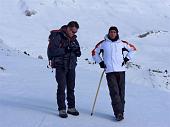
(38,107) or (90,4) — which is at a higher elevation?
(90,4)

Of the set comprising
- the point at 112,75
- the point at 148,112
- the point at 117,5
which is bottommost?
the point at 148,112

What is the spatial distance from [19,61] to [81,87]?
640 cm

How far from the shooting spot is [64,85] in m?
10.7

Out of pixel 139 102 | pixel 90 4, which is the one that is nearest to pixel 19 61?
pixel 139 102

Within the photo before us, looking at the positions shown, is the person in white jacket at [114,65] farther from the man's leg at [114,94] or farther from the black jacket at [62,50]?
the black jacket at [62,50]

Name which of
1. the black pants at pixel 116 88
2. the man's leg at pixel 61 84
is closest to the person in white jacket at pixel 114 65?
the black pants at pixel 116 88

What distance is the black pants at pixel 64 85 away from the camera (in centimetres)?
1066

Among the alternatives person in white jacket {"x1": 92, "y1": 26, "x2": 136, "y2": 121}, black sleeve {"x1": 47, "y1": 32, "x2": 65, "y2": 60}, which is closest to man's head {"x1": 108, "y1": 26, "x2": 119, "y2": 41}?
person in white jacket {"x1": 92, "y1": 26, "x2": 136, "y2": 121}

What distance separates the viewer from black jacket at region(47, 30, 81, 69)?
10.4 m

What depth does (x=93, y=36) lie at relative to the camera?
36281 millimetres

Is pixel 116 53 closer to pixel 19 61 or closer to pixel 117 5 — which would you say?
pixel 19 61

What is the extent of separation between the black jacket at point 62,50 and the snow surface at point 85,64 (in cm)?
110

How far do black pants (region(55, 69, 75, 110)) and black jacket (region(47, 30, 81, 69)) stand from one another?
12 cm

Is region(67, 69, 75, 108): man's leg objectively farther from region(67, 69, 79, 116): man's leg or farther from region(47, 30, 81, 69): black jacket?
region(47, 30, 81, 69): black jacket
